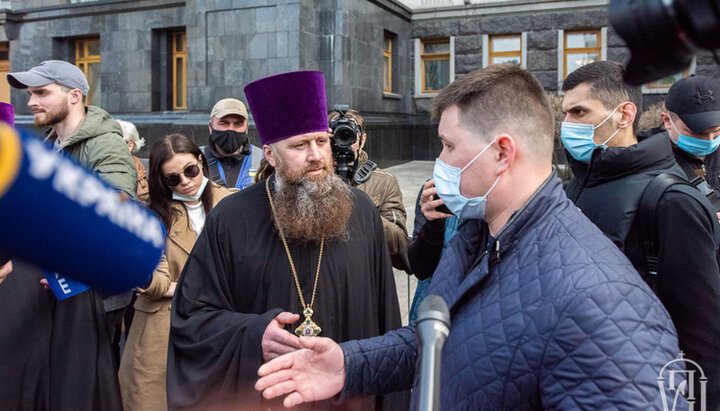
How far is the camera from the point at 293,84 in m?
2.90

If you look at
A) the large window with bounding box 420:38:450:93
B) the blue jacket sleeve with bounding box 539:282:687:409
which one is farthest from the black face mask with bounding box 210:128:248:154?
the large window with bounding box 420:38:450:93

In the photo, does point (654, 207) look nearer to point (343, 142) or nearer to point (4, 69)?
point (343, 142)

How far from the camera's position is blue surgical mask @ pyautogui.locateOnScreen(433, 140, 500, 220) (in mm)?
1666

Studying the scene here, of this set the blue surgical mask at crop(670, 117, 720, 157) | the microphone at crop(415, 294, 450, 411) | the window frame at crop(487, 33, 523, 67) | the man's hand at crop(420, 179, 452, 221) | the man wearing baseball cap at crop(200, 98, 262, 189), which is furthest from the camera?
the window frame at crop(487, 33, 523, 67)

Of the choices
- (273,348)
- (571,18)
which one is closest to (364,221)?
(273,348)

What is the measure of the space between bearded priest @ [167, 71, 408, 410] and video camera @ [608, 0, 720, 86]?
1636 mm

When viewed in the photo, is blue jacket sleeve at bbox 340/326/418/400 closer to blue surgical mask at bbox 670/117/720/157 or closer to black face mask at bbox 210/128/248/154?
blue surgical mask at bbox 670/117/720/157

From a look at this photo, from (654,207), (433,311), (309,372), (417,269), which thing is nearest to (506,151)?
(433,311)

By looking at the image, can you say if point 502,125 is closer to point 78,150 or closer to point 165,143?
point 165,143

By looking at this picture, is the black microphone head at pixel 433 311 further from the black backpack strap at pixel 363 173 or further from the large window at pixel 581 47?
the large window at pixel 581 47

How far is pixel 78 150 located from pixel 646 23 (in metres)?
3.75

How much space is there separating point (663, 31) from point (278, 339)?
5.56ft

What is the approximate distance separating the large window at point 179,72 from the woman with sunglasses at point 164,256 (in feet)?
41.7

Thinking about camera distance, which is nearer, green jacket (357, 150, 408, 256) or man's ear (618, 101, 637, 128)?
man's ear (618, 101, 637, 128)
